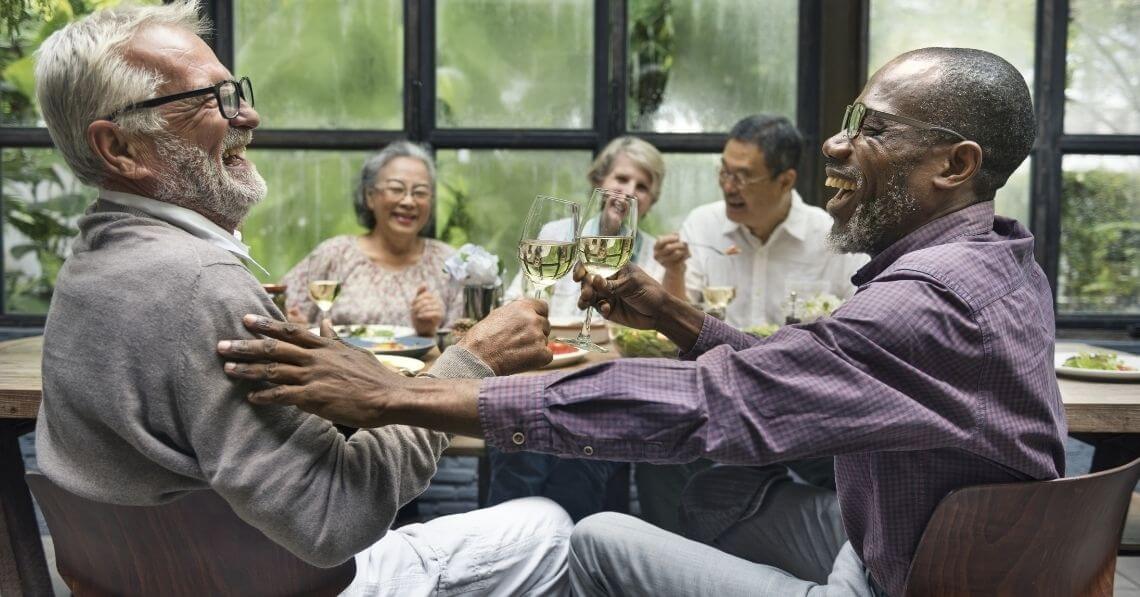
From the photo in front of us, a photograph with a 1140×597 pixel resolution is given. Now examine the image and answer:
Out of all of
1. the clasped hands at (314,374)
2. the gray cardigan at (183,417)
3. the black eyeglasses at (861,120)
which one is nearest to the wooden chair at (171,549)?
the gray cardigan at (183,417)

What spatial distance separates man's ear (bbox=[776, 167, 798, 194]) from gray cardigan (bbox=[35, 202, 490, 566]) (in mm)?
2798

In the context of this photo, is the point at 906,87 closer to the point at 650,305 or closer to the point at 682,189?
the point at 650,305

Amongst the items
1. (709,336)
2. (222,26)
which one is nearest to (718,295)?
(709,336)

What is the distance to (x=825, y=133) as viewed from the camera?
4.46m

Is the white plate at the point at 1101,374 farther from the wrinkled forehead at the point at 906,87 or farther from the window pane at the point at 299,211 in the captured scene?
the window pane at the point at 299,211

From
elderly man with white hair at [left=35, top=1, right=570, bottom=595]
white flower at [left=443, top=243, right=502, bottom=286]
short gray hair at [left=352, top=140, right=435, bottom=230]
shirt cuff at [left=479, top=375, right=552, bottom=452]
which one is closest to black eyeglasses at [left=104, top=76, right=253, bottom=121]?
elderly man with white hair at [left=35, top=1, right=570, bottom=595]

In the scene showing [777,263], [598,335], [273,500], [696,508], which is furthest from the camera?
[777,263]

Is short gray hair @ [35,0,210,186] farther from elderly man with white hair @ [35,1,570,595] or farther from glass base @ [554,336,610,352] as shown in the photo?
glass base @ [554,336,610,352]

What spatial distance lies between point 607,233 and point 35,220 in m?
3.51

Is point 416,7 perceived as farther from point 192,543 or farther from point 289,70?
point 192,543

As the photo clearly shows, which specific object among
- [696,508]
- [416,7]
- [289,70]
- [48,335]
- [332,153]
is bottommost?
[696,508]

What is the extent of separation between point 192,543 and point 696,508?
1.29m

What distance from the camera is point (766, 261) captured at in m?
4.07

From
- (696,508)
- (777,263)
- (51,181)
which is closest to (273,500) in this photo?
(696,508)
